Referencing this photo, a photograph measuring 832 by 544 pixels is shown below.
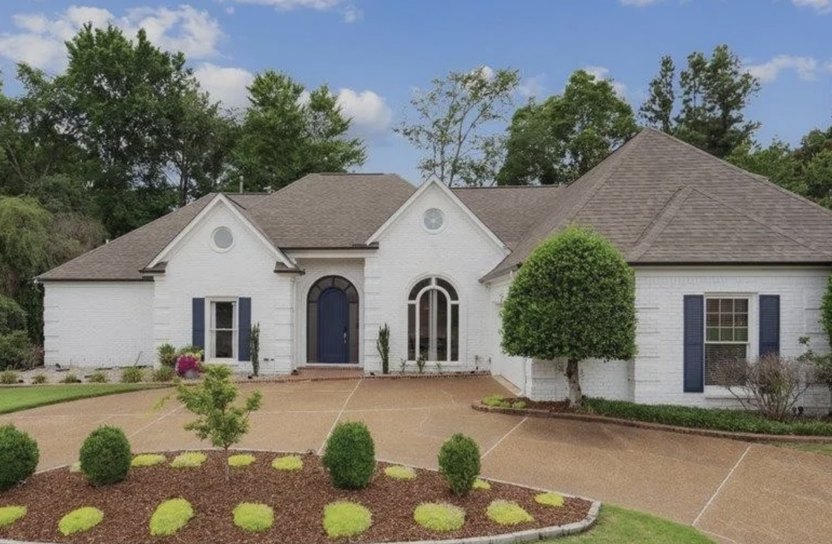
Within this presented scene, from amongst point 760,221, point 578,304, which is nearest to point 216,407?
point 578,304

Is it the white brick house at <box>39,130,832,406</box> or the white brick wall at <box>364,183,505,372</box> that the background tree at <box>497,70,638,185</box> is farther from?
the white brick wall at <box>364,183,505,372</box>

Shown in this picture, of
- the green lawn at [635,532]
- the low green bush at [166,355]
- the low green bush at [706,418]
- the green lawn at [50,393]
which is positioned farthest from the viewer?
the low green bush at [166,355]

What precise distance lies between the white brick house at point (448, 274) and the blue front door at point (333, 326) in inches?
1.9

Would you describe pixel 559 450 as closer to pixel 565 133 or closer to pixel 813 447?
pixel 813 447

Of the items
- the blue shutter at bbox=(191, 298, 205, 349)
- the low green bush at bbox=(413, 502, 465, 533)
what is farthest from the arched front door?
the low green bush at bbox=(413, 502, 465, 533)

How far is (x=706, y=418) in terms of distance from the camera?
10.4 meters

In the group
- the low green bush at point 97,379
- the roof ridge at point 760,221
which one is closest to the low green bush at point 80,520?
the low green bush at point 97,379

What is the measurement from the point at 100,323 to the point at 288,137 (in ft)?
78.6

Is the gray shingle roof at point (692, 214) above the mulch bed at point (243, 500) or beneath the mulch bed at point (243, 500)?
above

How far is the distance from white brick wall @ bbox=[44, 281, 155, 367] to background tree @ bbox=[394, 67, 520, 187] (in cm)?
2468

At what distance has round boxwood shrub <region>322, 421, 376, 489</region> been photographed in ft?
22.3

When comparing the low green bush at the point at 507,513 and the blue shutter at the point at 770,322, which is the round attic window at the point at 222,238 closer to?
the low green bush at the point at 507,513

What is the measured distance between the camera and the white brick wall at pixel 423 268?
683 inches

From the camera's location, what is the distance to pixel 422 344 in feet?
57.5
